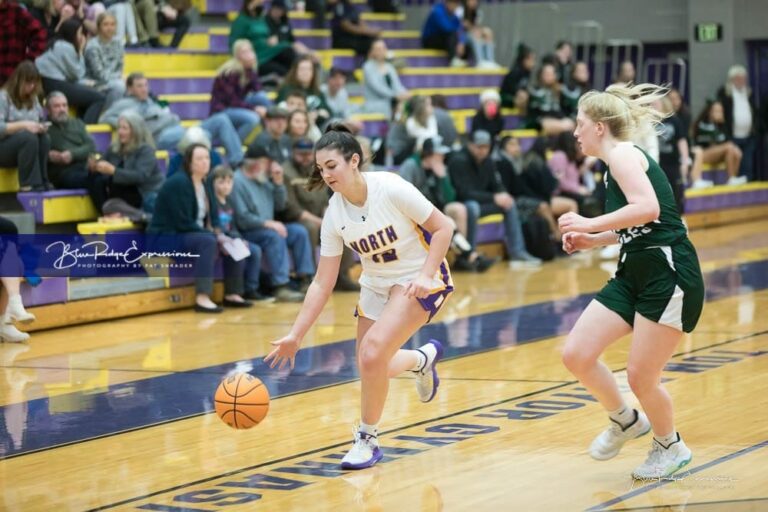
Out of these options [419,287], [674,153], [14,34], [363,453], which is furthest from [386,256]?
[674,153]

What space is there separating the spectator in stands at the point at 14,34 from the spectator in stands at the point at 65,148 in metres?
0.57

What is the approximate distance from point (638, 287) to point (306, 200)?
7.60 metres

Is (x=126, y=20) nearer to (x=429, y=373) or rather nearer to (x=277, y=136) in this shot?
(x=277, y=136)

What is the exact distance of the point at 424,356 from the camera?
6.93 m

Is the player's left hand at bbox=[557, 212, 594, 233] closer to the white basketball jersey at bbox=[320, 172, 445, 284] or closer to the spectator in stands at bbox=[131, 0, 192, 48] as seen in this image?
the white basketball jersey at bbox=[320, 172, 445, 284]

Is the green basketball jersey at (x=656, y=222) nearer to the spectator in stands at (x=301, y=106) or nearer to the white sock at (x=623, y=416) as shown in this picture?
the white sock at (x=623, y=416)

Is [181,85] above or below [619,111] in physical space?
below

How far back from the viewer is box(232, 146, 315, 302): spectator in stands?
12453 mm

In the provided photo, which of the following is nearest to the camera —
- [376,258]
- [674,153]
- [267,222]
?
[376,258]

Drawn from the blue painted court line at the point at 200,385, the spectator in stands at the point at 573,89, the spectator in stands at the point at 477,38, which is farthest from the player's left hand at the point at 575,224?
the spectator in stands at the point at 477,38

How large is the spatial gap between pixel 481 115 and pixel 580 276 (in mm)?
3866

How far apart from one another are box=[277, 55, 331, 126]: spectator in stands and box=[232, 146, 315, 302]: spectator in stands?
232 centimetres

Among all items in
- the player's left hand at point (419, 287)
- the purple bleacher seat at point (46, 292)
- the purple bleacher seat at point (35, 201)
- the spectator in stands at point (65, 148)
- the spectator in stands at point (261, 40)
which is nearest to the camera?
the player's left hand at point (419, 287)

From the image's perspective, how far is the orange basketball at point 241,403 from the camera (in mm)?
6262
